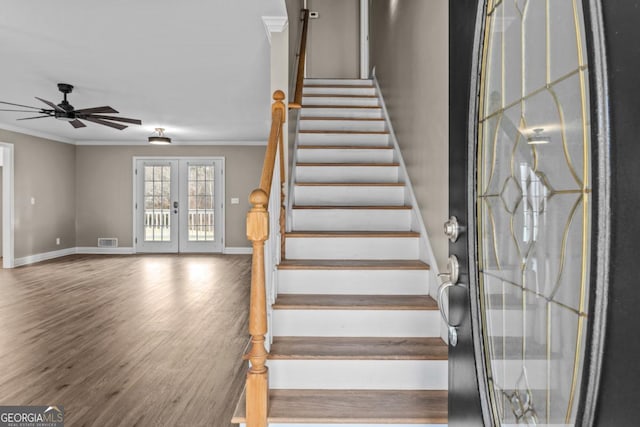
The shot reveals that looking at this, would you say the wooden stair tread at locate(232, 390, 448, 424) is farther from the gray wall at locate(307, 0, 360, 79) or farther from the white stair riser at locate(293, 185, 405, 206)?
the gray wall at locate(307, 0, 360, 79)

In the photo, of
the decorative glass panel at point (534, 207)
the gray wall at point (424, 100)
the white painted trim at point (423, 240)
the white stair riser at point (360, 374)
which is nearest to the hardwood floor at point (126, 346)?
the white stair riser at point (360, 374)

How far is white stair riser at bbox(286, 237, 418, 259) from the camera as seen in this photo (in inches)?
114

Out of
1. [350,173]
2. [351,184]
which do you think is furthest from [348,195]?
[350,173]

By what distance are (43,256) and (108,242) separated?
4.48ft

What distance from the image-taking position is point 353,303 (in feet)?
7.88

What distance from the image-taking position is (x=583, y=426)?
652mm

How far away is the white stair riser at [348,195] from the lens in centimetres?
342

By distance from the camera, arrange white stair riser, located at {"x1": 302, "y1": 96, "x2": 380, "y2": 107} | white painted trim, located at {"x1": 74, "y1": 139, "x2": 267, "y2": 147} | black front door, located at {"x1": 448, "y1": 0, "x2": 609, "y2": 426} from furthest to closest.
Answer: white painted trim, located at {"x1": 74, "y1": 139, "x2": 267, "y2": 147} < white stair riser, located at {"x1": 302, "y1": 96, "x2": 380, "y2": 107} < black front door, located at {"x1": 448, "y1": 0, "x2": 609, "y2": 426}

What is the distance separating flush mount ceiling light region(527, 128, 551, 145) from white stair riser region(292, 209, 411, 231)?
2360 millimetres

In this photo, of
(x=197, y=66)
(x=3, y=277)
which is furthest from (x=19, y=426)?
(x=3, y=277)

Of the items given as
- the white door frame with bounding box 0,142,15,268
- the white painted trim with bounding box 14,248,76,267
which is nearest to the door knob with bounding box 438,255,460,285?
the white door frame with bounding box 0,142,15,268

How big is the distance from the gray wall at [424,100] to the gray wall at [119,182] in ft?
19.0

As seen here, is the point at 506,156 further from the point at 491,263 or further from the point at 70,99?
the point at 70,99

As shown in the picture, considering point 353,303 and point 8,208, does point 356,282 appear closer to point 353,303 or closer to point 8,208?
point 353,303
